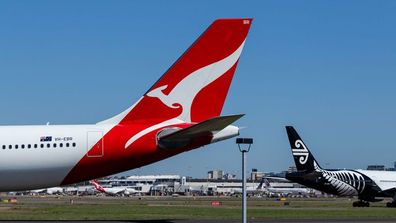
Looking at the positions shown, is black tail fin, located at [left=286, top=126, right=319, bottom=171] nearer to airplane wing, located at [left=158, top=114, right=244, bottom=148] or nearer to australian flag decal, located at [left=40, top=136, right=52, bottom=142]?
airplane wing, located at [left=158, top=114, right=244, bottom=148]

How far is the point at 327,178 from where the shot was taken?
259 ft

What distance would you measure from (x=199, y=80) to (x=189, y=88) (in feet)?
1.78

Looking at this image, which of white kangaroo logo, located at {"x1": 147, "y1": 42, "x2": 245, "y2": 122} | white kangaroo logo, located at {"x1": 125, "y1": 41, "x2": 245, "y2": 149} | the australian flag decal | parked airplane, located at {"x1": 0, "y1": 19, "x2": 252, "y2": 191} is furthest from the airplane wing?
the australian flag decal

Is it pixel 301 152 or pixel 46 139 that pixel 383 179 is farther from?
pixel 46 139

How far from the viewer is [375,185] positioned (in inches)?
3204

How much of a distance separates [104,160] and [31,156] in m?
3.04

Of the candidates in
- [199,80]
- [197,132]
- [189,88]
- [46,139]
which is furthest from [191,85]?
[46,139]

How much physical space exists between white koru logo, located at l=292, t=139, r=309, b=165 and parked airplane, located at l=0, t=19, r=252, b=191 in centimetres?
5010

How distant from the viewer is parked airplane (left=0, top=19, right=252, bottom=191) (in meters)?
28.9

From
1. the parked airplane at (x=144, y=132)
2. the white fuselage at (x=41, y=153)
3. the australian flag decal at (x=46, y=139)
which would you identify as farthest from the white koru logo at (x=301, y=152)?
the australian flag decal at (x=46, y=139)

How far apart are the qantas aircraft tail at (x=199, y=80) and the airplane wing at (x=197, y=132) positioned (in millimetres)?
1343

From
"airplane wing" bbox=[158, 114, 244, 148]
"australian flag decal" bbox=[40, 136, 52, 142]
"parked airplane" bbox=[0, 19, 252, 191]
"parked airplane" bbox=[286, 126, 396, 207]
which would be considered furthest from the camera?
"parked airplane" bbox=[286, 126, 396, 207]

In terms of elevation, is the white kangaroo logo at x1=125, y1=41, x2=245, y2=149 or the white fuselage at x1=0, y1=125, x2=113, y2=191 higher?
the white kangaroo logo at x1=125, y1=41, x2=245, y2=149

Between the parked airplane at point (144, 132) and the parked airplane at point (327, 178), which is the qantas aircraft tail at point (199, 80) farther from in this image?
the parked airplane at point (327, 178)
